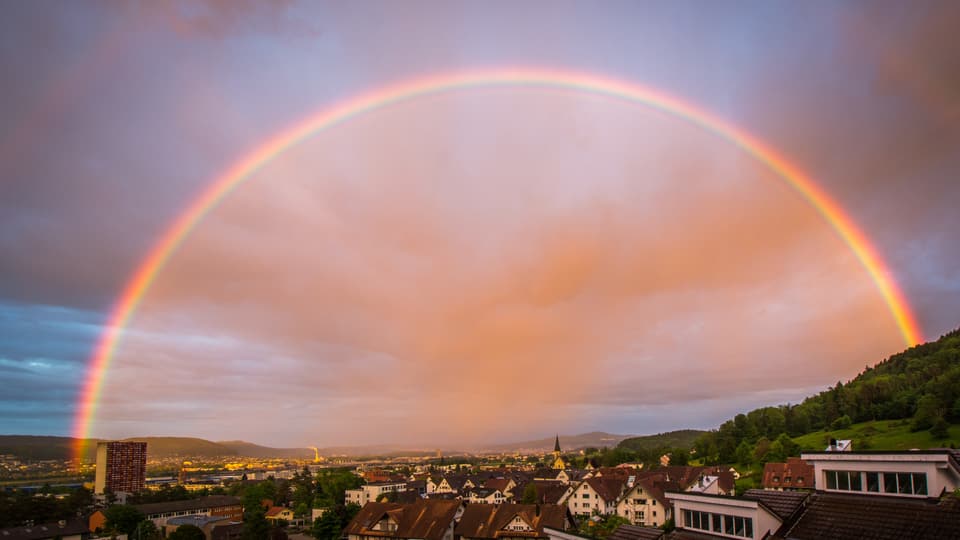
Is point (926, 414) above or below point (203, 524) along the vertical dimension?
above

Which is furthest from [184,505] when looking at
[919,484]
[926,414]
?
[926,414]

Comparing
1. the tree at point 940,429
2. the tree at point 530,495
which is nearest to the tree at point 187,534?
the tree at point 530,495

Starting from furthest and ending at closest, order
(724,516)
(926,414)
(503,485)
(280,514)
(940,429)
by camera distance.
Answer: (503,485) → (280,514) → (926,414) → (940,429) → (724,516)

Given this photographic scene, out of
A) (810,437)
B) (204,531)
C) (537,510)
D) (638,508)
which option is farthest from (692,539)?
(810,437)

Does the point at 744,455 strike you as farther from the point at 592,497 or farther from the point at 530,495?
the point at 530,495

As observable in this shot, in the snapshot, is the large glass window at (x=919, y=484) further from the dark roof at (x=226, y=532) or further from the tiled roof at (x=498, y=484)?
the tiled roof at (x=498, y=484)

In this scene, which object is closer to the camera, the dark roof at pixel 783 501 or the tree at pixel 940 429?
the dark roof at pixel 783 501

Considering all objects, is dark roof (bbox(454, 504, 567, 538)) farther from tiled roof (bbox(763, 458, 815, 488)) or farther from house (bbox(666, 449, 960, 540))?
house (bbox(666, 449, 960, 540))
